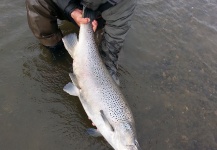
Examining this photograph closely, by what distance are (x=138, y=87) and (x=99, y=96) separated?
4.31ft

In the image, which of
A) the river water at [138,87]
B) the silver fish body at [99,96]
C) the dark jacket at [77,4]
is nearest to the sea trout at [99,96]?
the silver fish body at [99,96]

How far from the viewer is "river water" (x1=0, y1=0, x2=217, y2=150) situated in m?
3.75

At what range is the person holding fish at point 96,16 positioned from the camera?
12.4 feet

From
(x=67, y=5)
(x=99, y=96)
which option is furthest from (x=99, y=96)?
(x=67, y=5)

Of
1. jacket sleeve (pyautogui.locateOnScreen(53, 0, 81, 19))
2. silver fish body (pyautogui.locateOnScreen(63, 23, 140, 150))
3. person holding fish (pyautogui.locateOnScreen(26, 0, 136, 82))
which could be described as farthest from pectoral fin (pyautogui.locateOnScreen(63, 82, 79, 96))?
jacket sleeve (pyautogui.locateOnScreen(53, 0, 81, 19))

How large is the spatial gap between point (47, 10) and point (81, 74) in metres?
1.10

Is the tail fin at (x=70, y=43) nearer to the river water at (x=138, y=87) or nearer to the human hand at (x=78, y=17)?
the human hand at (x=78, y=17)

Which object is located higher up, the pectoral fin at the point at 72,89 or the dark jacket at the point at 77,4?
the dark jacket at the point at 77,4

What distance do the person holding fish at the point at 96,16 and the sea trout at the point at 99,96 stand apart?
338mm

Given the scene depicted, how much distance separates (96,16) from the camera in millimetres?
4062

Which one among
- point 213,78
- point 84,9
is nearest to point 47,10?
point 84,9

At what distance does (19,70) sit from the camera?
14.1 ft

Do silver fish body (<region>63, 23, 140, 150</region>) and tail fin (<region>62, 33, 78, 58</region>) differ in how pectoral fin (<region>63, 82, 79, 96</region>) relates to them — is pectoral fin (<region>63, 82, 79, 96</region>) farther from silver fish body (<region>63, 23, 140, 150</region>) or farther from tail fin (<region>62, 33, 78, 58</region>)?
tail fin (<region>62, 33, 78, 58</region>)

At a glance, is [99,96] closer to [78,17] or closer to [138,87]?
[78,17]
